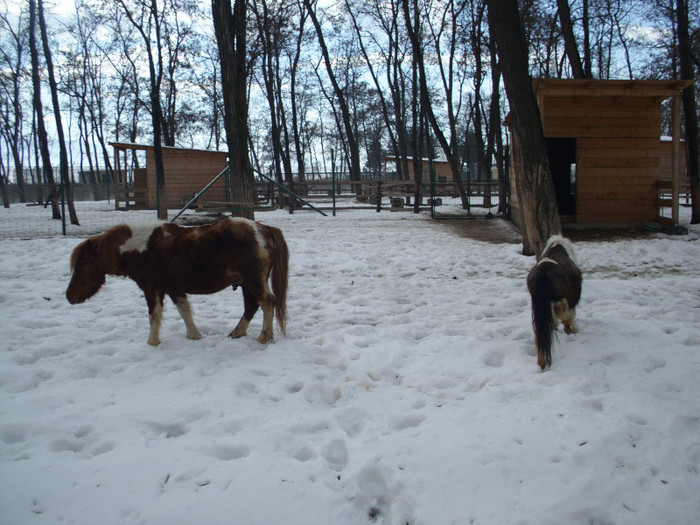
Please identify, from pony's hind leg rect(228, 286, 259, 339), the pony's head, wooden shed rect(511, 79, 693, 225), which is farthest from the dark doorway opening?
the pony's head

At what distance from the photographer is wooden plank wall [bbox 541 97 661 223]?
11562 millimetres

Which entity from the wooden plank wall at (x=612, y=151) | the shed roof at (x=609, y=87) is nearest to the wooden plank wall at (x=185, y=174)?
the wooden plank wall at (x=612, y=151)

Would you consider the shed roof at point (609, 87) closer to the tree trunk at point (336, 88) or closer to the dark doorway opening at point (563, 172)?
the dark doorway opening at point (563, 172)

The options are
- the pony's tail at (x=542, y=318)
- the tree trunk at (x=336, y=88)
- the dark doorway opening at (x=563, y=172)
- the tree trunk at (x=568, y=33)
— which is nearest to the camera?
the pony's tail at (x=542, y=318)

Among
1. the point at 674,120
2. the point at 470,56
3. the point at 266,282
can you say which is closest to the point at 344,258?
the point at 266,282

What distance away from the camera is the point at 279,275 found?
4449 mm

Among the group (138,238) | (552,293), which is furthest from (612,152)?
(138,238)

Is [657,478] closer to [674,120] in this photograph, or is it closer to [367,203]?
[674,120]

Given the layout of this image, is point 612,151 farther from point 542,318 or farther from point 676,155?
point 542,318

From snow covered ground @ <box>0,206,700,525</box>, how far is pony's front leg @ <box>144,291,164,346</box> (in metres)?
0.15

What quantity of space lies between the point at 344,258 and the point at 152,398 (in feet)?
17.3

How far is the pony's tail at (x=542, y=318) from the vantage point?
361cm

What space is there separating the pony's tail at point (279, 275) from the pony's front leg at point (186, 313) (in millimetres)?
813

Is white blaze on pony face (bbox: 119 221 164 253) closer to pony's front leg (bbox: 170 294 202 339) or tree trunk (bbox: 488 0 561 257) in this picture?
pony's front leg (bbox: 170 294 202 339)
